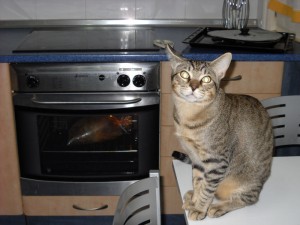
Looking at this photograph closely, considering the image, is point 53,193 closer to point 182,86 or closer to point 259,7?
point 182,86

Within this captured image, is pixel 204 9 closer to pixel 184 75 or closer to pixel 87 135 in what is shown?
pixel 87 135

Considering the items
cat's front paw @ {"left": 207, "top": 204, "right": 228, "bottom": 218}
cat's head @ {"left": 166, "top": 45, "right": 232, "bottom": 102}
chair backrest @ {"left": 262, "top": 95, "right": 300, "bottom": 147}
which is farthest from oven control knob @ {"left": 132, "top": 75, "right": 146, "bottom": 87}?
cat's front paw @ {"left": 207, "top": 204, "right": 228, "bottom": 218}

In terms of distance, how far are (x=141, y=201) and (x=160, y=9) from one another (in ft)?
5.76

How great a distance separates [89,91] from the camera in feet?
6.54

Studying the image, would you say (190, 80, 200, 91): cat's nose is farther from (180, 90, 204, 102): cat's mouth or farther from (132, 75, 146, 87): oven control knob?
(132, 75, 146, 87): oven control knob

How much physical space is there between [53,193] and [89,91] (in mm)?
612

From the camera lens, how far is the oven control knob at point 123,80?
1958 mm

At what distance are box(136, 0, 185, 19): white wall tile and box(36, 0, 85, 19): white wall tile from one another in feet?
1.20

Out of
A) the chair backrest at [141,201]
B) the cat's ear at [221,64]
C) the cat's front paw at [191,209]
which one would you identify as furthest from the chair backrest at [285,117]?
the chair backrest at [141,201]

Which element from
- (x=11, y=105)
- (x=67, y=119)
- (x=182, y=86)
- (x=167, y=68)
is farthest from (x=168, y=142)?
(x=182, y=86)

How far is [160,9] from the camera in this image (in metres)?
2.58

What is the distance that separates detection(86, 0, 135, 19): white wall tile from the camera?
8.38 ft

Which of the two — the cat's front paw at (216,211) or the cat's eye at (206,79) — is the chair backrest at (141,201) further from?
the cat's eye at (206,79)

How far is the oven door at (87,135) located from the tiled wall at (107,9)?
0.79 metres
